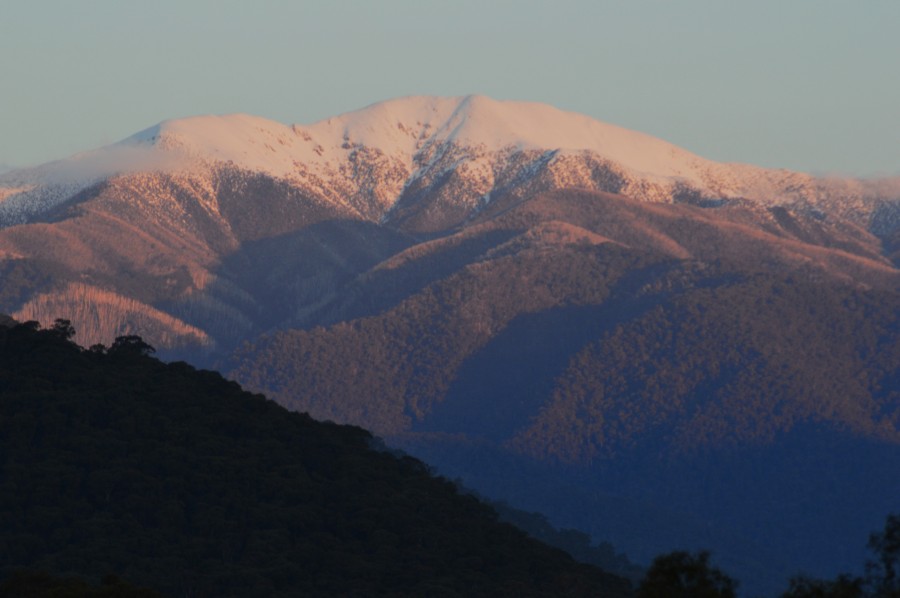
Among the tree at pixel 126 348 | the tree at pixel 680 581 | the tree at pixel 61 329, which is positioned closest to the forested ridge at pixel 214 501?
the tree at pixel 61 329

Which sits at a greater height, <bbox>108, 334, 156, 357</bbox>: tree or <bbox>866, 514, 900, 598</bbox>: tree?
<bbox>108, 334, 156, 357</bbox>: tree

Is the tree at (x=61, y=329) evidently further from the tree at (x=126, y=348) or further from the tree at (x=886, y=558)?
the tree at (x=886, y=558)

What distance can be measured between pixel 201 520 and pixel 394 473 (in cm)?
2074

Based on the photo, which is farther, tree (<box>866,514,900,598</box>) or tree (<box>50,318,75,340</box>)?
tree (<box>50,318,75,340</box>)

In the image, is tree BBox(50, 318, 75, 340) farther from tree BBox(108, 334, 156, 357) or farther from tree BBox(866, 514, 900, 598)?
tree BBox(866, 514, 900, 598)

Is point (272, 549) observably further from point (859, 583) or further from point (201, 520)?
point (859, 583)

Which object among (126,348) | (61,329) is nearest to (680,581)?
(61,329)

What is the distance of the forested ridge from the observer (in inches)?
5059

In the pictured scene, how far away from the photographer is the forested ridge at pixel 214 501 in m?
128

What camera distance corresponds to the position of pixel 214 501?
142m

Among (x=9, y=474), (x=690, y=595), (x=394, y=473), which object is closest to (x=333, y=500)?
(x=394, y=473)

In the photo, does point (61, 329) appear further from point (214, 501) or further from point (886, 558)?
point (886, 558)

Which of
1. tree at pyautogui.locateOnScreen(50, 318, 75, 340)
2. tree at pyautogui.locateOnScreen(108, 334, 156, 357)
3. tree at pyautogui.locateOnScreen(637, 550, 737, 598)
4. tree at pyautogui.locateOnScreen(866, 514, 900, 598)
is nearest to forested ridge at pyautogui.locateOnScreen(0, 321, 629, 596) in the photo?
tree at pyautogui.locateOnScreen(50, 318, 75, 340)

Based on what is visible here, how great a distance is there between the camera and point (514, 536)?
474 ft
